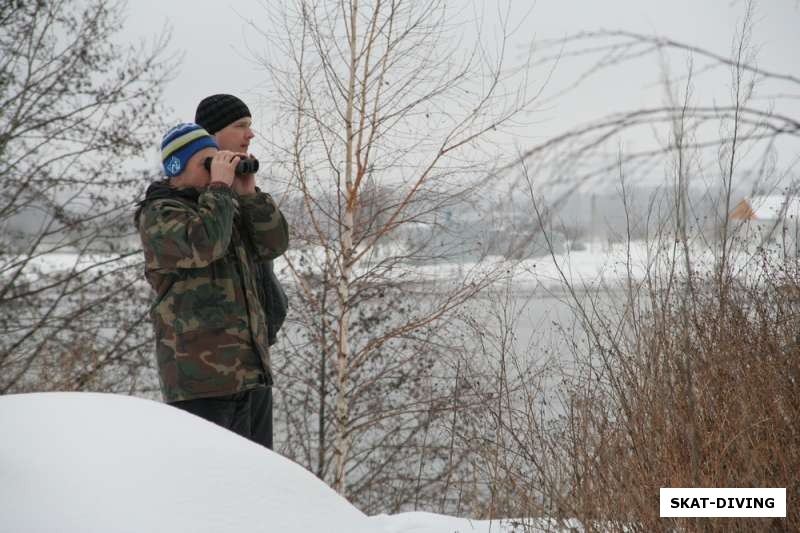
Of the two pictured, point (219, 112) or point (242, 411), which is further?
point (219, 112)

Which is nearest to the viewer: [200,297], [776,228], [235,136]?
[200,297]

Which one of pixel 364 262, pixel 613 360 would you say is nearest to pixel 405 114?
pixel 364 262

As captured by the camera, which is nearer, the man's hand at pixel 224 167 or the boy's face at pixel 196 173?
the man's hand at pixel 224 167

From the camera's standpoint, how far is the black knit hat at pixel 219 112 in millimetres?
2938

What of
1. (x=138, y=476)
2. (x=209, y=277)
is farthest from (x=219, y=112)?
(x=138, y=476)

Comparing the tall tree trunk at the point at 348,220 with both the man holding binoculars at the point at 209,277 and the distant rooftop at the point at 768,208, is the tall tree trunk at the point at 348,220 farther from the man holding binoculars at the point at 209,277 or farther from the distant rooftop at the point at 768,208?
the man holding binoculars at the point at 209,277

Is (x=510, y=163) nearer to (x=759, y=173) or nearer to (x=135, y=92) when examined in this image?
(x=759, y=173)

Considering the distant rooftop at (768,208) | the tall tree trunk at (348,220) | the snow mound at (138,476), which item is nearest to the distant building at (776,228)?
the distant rooftop at (768,208)

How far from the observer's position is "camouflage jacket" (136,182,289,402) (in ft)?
8.18

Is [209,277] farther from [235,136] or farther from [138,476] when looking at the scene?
[138,476]

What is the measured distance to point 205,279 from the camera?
2619 mm

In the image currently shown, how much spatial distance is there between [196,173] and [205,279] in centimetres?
39

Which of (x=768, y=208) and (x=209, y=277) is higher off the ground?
(x=768, y=208)

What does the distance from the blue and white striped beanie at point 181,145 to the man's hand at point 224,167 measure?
0.28ft
